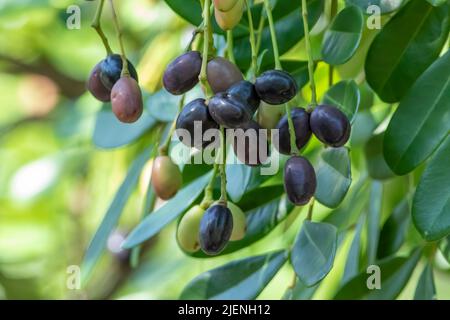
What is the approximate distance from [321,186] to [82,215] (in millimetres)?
1091

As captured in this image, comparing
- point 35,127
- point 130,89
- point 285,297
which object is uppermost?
point 35,127

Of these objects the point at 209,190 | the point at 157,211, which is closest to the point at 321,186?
the point at 209,190

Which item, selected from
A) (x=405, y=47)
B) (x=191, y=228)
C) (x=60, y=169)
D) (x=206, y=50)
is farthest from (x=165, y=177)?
(x=60, y=169)

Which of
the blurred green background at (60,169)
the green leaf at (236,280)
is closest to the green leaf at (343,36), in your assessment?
the green leaf at (236,280)

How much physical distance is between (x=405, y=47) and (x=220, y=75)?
9.8 inches

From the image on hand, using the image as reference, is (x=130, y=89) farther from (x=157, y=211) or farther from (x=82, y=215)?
(x=82, y=215)

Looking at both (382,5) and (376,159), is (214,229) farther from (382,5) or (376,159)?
(376,159)

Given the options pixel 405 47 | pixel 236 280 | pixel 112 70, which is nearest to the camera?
pixel 112 70

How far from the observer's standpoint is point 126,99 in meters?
0.79

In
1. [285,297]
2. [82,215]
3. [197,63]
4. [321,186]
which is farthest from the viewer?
[82,215]

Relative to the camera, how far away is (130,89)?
0.79 metres

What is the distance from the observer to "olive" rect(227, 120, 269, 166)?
754 mm

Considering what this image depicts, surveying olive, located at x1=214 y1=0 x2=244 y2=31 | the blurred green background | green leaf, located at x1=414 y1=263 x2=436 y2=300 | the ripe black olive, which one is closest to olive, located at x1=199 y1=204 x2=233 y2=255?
the ripe black olive

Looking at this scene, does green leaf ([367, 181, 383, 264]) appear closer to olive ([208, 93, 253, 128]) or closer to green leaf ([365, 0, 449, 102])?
green leaf ([365, 0, 449, 102])
